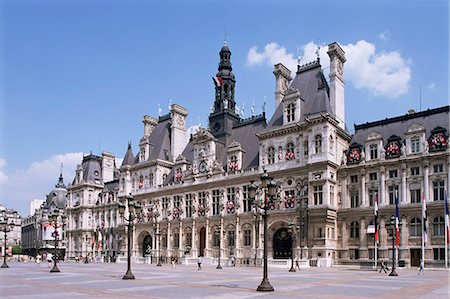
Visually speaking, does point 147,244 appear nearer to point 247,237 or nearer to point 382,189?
point 247,237

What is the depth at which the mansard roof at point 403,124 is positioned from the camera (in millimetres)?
52094

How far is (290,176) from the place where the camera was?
195ft

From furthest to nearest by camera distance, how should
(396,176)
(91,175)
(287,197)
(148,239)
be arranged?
1. (91,175)
2. (148,239)
3. (287,197)
4. (396,176)

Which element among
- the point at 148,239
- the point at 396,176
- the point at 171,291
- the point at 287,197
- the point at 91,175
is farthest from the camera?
the point at 91,175

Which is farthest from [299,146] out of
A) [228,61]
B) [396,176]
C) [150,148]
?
[150,148]

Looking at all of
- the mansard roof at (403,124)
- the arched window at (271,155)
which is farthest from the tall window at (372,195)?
the arched window at (271,155)

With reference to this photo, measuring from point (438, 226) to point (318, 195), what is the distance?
12787 mm

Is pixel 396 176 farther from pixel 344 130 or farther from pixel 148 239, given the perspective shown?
pixel 148 239

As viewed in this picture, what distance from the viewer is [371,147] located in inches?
2218

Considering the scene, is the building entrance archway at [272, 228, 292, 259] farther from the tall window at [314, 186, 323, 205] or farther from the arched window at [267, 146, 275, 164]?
the arched window at [267, 146, 275, 164]

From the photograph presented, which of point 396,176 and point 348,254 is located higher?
point 396,176

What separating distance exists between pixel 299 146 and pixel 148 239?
3238 cm

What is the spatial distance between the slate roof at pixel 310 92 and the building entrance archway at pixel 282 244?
1341 cm

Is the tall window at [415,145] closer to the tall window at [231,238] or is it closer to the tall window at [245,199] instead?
the tall window at [245,199]
